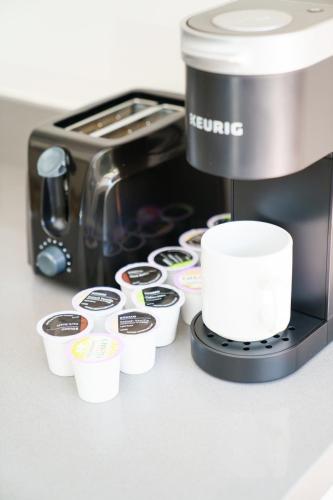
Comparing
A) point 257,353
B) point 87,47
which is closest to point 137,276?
point 257,353

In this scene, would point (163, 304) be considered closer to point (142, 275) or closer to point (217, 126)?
point (142, 275)

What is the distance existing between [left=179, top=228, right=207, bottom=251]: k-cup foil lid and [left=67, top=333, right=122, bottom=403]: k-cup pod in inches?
10.4

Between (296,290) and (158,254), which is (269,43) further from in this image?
(158,254)

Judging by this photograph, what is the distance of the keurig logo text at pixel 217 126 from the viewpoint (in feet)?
2.81

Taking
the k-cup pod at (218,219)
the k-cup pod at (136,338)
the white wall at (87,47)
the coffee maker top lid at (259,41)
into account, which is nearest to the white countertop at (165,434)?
the k-cup pod at (136,338)

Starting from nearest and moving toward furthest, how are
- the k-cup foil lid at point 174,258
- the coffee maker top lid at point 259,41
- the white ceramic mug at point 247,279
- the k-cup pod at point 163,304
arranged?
the coffee maker top lid at point 259,41 → the white ceramic mug at point 247,279 → the k-cup pod at point 163,304 → the k-cup foil lid at point 174,258

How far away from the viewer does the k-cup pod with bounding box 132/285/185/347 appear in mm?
1075

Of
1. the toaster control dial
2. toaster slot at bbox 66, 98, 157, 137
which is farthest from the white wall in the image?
the toaster control dial

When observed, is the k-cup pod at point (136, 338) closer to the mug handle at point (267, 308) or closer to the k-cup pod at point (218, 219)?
the mug handle at point (267, 308)

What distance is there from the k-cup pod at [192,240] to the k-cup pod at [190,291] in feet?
0.23

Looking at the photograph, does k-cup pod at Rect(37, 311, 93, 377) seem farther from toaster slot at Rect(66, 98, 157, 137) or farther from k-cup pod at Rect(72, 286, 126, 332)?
toaster slot at Rect(66, 98, 157, 137)

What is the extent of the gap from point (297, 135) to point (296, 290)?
26 cm

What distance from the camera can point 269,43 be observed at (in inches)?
32.1

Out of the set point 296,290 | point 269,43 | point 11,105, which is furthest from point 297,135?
point 11,105
